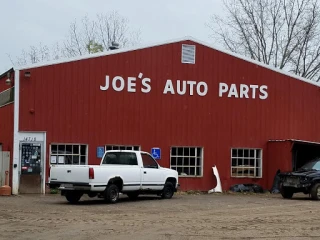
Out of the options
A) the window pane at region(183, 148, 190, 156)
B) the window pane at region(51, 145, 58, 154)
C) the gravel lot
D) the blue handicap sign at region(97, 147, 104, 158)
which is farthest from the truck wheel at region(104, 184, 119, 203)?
the window pane at region(183, 148, 190, 156)

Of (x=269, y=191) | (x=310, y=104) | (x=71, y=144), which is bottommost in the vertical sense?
(x=269, y=191)

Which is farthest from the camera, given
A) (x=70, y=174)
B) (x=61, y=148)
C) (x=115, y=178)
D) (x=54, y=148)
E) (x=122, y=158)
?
(x=61, y=148)

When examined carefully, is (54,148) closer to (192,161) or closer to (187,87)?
(192,161)

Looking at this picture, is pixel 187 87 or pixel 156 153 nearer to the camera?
pixel 156 153

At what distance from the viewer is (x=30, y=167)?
24.4m

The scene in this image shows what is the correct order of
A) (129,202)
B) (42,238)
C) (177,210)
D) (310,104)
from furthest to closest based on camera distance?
1. (310,104)
2. (129,202)
3. (177,210)
4. (42,238)

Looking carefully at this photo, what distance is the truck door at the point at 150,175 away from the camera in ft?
69.2

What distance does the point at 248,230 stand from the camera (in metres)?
13.1

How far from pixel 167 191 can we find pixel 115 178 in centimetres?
330

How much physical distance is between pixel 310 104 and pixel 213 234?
18.6 m

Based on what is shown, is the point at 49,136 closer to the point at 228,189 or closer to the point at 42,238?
the point at 228,189

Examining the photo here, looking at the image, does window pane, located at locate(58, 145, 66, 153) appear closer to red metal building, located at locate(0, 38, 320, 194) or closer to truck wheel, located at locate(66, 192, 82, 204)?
red metal building, located at locate(0, 38, 320, 194)

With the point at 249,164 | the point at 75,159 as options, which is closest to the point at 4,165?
the point at 75,159

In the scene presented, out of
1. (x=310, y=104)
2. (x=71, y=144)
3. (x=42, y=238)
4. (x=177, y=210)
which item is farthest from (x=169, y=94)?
(x=42, y=238)
